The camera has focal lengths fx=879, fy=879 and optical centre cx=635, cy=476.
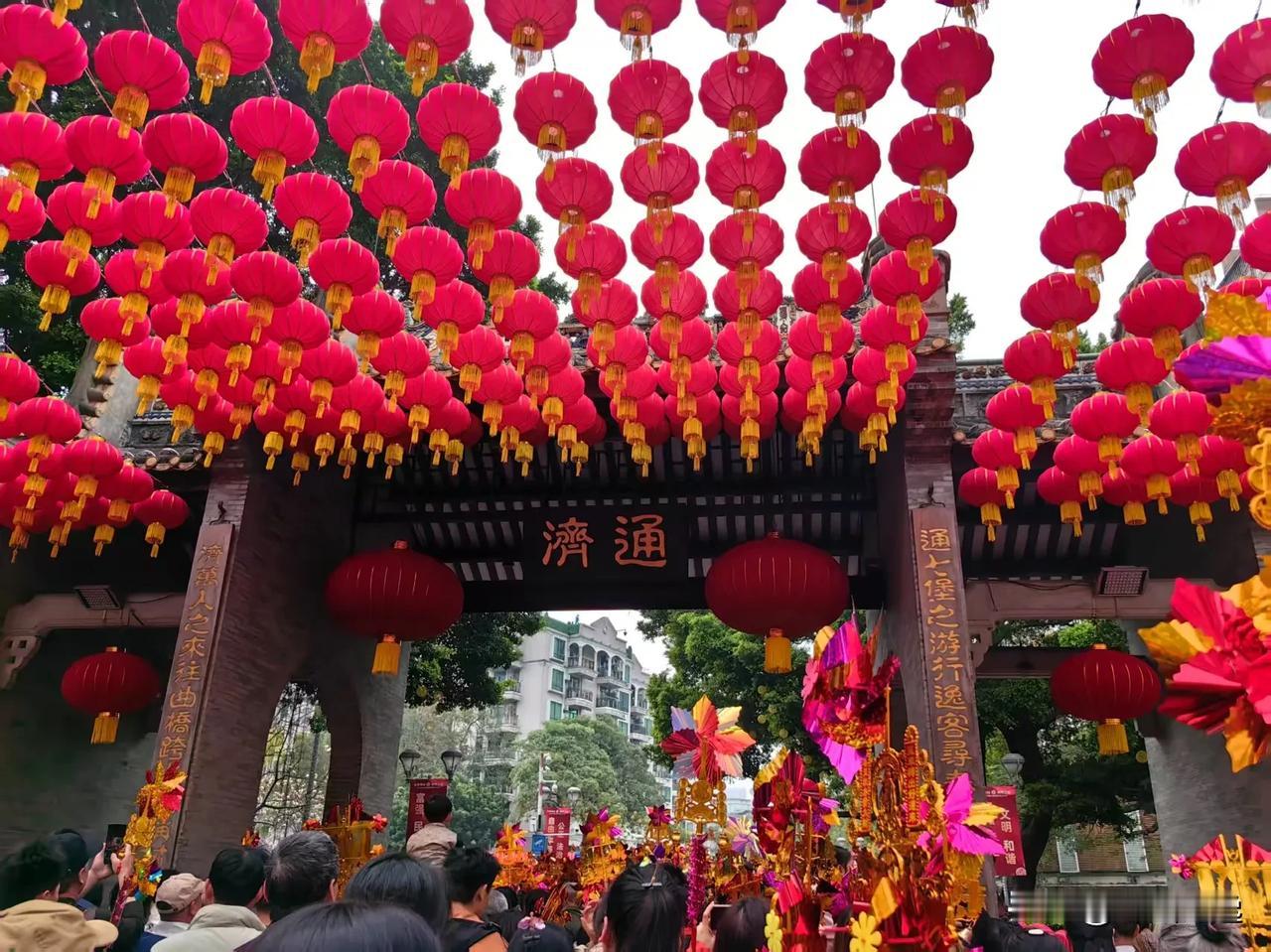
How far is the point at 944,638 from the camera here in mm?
7020

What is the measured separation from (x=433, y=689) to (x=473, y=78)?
10.8 m

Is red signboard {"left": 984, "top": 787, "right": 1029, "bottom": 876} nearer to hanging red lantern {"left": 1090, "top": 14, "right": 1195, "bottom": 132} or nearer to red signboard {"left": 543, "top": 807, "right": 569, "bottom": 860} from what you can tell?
red signboard {"left": 543, "top": 807, "right": 569, "bottom": 860}

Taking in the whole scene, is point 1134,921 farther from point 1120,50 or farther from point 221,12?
point 221,12

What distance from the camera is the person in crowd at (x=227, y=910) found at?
239cm

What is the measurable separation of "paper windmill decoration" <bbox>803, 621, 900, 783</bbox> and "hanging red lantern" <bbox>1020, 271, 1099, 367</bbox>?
3.77m

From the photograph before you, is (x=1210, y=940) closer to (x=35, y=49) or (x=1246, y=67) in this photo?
(x=1246, y=67)

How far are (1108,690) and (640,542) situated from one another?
459cm

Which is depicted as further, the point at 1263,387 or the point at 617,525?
the point at 617,525

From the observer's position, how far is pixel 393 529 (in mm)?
10203

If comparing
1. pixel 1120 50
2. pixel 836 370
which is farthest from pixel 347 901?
pixel 836 370

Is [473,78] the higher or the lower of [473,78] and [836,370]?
the higher

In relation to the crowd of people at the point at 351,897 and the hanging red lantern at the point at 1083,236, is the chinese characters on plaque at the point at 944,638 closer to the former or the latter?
the hanging red lantern at the point at 1083,236

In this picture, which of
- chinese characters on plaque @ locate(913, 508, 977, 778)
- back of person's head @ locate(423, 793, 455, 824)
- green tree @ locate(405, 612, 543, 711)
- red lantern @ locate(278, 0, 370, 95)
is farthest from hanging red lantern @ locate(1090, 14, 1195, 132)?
green tree @ locate(405, 612, 543, 711)

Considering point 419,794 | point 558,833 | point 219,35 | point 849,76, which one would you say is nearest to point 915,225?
point 849,76
